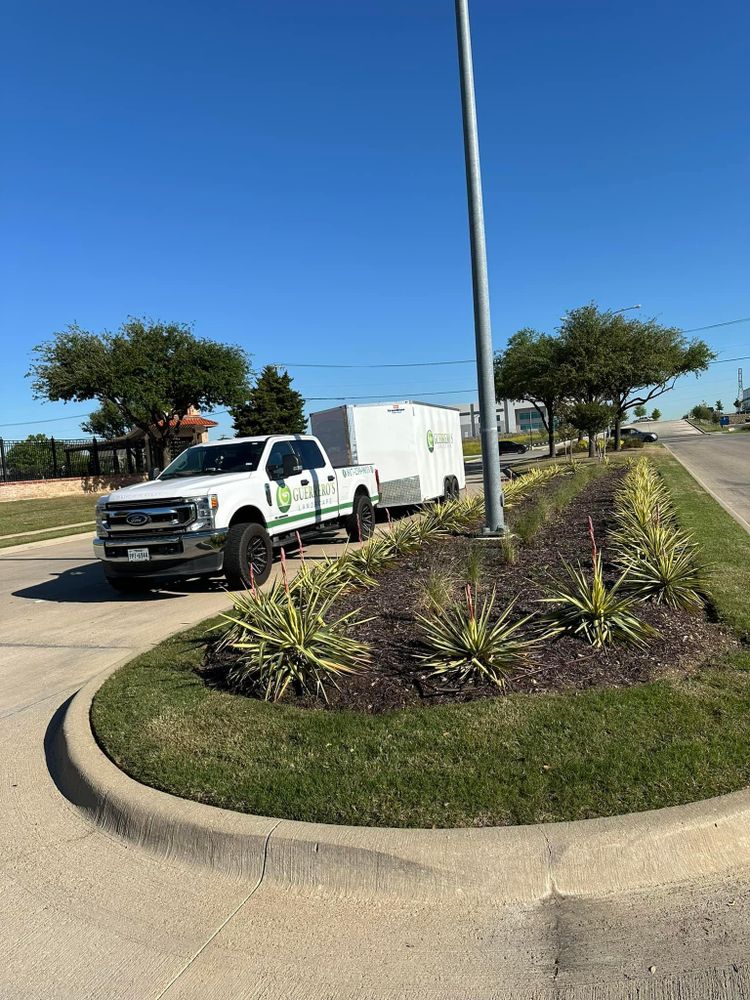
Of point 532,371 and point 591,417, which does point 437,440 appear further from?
point 532,371

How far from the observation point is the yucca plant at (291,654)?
4.64 meters

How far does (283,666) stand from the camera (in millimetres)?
4723

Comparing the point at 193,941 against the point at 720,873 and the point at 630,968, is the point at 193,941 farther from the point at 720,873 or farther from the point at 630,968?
the point at 720,873

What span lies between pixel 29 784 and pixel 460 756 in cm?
246

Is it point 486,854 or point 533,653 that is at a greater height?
point 533,653

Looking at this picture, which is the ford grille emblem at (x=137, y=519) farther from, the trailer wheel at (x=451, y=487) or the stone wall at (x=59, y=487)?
the stone wall at (x=59, y=487)

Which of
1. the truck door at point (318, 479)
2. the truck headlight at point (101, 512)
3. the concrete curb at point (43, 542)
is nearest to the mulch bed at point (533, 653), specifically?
the truck door at point (318, 479)

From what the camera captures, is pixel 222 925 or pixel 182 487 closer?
pixel 222 925

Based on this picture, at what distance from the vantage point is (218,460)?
1014 centimetres

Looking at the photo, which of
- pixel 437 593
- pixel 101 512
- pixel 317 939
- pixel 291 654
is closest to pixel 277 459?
pixel 101 512

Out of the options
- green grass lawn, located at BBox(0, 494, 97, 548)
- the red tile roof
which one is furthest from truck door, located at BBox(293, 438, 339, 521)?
the red tile roof

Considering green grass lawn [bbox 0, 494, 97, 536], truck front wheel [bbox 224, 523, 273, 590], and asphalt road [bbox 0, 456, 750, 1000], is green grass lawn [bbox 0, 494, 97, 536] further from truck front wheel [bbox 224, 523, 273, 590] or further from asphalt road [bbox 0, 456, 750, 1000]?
asphalt road [bbox 0, 456, 750, 1000]

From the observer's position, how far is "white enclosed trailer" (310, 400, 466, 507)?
15.2 meters

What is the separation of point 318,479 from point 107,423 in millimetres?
44393
